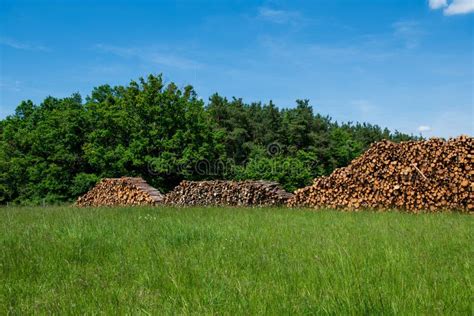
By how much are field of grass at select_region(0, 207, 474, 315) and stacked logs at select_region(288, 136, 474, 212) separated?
17.5 feet

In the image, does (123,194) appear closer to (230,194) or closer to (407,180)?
(230,194)

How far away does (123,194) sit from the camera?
19.7 metres

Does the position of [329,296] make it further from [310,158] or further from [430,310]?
[310,158]

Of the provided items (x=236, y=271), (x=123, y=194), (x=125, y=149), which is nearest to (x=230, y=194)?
(x=123, y=194)

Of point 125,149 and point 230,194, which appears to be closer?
point 230,194

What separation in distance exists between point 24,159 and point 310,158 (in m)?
21.7

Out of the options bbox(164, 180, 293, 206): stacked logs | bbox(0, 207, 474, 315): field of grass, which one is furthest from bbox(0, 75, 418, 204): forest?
bbox(0, 207, 474, 315): field of grass

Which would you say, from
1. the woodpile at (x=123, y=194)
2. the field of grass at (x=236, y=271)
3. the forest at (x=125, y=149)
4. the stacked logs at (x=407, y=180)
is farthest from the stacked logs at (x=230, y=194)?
the field of grass at (x=236, y=271)

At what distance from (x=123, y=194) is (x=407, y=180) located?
41.3 feet

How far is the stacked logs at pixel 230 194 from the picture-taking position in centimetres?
1563

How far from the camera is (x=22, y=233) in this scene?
702 cm

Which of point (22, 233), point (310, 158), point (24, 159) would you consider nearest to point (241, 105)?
point (310, 158)

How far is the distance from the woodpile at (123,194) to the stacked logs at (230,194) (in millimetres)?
804

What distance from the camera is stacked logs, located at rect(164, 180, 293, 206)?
1563 centimetres
